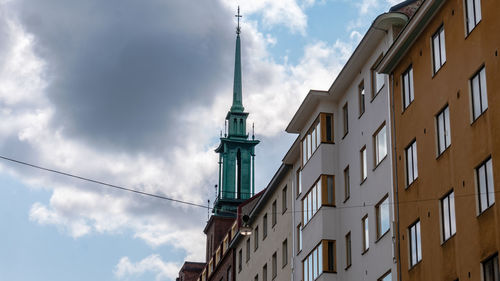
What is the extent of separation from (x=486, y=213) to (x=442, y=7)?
8.93 m

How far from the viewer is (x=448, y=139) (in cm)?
3519

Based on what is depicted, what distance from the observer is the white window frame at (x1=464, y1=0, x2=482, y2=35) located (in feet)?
111

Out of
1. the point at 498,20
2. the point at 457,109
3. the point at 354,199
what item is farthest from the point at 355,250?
the point at 498,20

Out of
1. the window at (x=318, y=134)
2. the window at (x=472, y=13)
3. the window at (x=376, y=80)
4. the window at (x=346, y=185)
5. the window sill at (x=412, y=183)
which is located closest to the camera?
the window at (x=472, y=13)

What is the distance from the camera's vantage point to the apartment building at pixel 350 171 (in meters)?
42.2

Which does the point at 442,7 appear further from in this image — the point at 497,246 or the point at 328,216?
the point at 328,216

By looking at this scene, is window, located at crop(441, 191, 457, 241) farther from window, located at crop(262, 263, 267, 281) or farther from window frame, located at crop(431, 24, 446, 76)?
window, located at crop(262, 263, 267, 281)

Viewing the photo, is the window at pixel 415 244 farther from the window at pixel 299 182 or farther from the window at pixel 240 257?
the window at pixel 240 257

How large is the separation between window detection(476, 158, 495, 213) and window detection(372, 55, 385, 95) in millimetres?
11616

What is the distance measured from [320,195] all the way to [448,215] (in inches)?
576

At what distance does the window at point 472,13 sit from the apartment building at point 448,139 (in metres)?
0.03

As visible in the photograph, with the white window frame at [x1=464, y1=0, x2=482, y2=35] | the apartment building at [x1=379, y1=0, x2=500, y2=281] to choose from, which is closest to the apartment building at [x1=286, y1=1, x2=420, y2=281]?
the apartment building at [x1=379, y1=0, x2=500, y2=281]

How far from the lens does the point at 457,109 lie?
3462 centimetres

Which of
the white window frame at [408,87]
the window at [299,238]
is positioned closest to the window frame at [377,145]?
the white window frame at [408,87]
